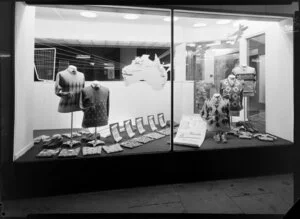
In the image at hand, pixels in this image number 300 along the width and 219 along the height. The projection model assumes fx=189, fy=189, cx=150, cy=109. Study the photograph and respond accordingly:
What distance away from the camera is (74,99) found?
2.17 m

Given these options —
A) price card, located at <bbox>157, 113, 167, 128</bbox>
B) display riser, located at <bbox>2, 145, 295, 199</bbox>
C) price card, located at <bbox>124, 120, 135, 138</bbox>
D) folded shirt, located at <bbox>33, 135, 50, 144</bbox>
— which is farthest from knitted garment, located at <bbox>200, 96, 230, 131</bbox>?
folded shirt, located at <bbox>33, 135, 50, 144</bbox>

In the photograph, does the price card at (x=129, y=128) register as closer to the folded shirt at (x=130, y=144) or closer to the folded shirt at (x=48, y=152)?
the folded shirt at (x=130, y=144)

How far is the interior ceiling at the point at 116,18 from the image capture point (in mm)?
2177

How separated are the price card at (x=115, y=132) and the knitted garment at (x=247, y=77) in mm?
1860

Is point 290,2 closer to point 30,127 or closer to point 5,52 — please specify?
point 5,52

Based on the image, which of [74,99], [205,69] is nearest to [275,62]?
[205,69]

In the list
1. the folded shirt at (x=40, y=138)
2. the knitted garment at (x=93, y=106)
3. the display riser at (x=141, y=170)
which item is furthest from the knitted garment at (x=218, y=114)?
the folded shirt at (x=40, y=138)

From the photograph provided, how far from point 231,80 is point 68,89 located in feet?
7.06

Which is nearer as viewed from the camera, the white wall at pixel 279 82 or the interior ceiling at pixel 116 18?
the interior ceiling at pixel 116 18

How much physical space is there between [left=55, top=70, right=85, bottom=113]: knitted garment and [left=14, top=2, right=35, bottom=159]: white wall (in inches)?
13.5

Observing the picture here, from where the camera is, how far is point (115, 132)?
2.41 metres

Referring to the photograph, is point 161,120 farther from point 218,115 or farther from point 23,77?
point 23,77

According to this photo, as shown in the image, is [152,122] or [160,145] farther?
[152,122]

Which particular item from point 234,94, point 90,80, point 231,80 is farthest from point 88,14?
point 234,94
